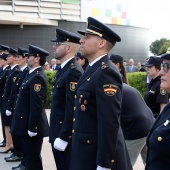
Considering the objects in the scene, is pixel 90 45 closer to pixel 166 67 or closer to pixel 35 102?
pixel 166 67

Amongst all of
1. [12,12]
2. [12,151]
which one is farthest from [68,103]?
[12,12]

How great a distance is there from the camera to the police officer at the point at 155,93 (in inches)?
206

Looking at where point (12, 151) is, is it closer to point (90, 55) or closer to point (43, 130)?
point (43, 130)

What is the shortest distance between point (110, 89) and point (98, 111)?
211mm

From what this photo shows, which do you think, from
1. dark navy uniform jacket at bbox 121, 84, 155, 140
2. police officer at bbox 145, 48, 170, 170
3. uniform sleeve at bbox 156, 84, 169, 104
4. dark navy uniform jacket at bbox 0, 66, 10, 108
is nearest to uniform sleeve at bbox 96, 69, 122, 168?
police officer at bbox 145, 48, 170, 170

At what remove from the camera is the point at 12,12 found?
1820cm

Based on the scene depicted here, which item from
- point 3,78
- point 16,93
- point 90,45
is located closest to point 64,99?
point 90,45

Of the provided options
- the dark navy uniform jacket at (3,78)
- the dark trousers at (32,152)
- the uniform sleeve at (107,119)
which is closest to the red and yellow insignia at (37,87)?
the dark trousers at (32,152)

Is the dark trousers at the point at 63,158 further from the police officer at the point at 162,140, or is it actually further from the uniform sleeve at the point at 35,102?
the police officer at the point at 162,140

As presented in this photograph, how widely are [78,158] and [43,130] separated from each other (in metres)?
1.94

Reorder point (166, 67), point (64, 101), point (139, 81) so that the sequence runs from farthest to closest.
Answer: point (139, 81)
point (64, 101)
point (166, 67)

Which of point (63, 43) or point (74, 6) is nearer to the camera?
point (63, 43)

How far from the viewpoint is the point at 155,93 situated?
5352 millimetres

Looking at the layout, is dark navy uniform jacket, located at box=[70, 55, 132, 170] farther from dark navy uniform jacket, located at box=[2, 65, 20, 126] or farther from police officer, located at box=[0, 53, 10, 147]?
police officer, located at box=[0, 53, 10, 147]
